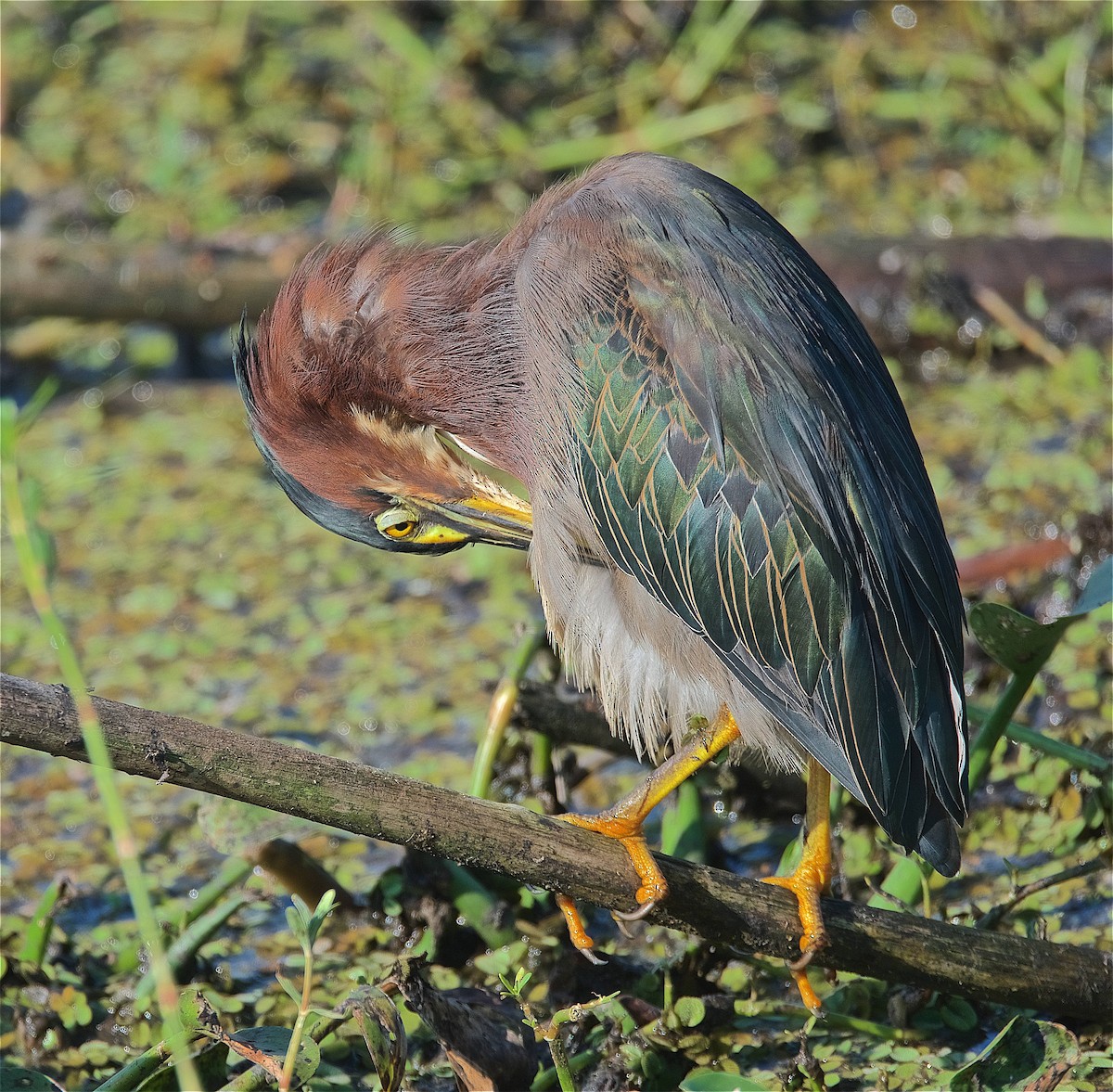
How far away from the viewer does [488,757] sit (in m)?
2.99

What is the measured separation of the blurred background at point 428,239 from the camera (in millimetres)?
3893

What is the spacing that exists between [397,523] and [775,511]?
904 mm

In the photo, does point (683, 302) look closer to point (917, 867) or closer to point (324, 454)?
point (324, 454)

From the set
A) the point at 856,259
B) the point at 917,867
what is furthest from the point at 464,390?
the point at 856,259

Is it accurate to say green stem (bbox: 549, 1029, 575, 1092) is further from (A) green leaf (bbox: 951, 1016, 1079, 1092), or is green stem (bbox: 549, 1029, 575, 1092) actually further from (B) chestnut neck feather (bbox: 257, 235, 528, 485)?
(B) chestnut neck feather (bbox: 257, 235, 528, 485)

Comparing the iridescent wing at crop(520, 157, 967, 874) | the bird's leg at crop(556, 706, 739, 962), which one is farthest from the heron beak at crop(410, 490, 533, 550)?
the bird's leg at crop(556, 706, 739, 962)

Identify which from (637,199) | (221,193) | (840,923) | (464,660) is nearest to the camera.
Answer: (840,923)

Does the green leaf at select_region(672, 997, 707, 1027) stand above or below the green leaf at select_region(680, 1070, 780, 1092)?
below

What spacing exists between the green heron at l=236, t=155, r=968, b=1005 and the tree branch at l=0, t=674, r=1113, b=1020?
7cm

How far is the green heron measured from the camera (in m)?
2.54

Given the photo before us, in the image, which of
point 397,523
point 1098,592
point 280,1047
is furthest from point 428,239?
point 280,1047

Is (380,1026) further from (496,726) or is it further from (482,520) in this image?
(482,520)

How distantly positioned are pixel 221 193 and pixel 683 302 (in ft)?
14.1

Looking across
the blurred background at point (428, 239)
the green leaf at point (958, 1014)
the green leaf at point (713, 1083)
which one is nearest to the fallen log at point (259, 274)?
the blurred background at point (428, 239)
